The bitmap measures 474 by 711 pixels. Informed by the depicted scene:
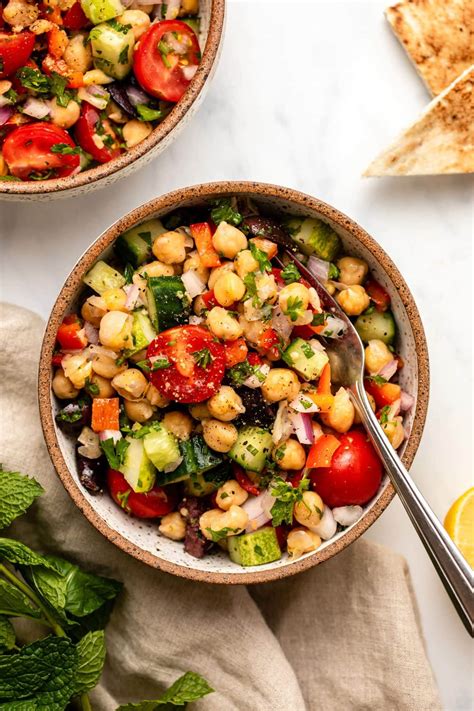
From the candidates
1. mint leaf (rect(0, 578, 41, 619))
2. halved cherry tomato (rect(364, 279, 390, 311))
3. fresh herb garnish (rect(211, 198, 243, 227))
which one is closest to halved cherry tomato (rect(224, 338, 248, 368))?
fresh herb garnish (rect(211, 198, 243, 227))

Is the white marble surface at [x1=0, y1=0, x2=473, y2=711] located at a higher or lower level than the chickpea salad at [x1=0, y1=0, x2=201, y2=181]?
lower

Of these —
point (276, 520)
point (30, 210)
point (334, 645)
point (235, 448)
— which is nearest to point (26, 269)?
point (30, 210)

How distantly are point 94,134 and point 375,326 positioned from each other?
1289 mm

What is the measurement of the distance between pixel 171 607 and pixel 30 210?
5.73 feet

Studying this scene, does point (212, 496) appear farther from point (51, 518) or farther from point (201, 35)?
point (201, 35)

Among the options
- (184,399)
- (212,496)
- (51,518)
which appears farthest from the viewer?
(51,518)

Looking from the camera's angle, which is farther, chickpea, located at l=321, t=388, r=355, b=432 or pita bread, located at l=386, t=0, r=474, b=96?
pita bread, located at l=386, t=0, r=474, b=96

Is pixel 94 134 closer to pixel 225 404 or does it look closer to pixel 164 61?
pixel 164 61

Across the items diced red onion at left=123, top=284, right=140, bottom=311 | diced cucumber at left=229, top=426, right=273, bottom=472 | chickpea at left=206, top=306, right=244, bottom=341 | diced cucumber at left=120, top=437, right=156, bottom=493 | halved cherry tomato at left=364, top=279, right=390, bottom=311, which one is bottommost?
diced cucumber at left=229, top=426, right=273, bottom=472

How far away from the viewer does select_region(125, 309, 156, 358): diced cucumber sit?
306 centimetres

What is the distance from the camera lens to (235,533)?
309cm

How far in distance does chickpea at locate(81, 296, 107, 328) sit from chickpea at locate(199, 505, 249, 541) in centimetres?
81

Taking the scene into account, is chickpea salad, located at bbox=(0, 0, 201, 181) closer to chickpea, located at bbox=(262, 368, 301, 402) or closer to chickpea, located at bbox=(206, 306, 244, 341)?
chickpea, located at bbox=(206, 306, 244, 341)

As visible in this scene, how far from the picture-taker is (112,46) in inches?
127
